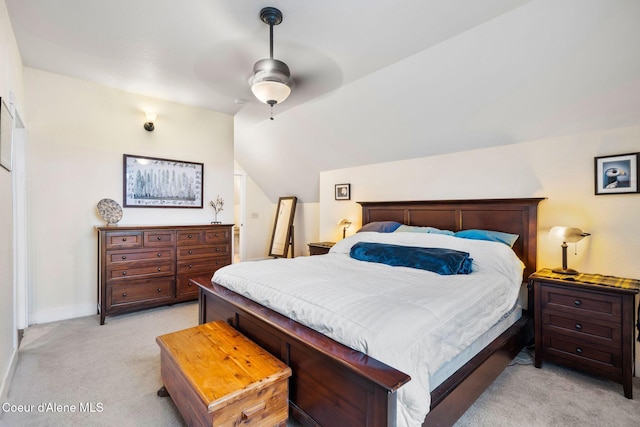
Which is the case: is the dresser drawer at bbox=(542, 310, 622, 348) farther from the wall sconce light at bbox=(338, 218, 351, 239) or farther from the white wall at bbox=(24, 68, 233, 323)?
the white wall at bbox=(24, 68, 233, 323)

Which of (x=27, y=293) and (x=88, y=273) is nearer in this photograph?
(x=27, y=293)

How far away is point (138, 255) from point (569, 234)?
422cm

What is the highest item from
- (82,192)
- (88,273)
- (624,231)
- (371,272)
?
(82,192)

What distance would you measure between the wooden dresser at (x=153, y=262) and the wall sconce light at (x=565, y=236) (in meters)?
3.62

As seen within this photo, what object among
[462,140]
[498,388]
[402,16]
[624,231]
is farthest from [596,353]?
[402,16]

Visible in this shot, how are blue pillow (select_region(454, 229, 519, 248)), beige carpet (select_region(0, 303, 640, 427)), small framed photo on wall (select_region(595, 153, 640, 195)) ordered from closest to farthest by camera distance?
beige carpet (select_region(0, 303, 640, 427)) < small framed photo on wall (select_region(595, 153, 640, 195)) < blue pillow (select_region(454, 229, 519, 248))

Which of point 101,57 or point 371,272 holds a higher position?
point 101,57

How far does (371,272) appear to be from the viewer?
2.51 m

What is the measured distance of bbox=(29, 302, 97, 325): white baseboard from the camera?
3.19 m

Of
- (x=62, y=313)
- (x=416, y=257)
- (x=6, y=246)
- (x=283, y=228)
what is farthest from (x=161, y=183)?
(x=416, y=257)

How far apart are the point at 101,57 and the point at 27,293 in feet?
8.28

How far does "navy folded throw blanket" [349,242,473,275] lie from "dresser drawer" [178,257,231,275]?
1.88 meters

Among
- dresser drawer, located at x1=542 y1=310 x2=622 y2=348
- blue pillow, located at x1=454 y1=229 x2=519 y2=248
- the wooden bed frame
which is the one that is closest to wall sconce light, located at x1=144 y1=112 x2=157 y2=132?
the wooden bed frame

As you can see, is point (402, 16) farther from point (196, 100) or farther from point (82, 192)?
point (82, 192)
